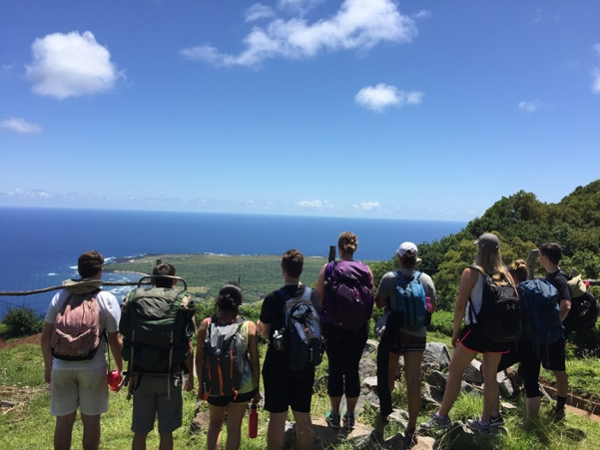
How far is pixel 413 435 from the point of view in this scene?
360 centimetres

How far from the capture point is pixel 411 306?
11.5 ft

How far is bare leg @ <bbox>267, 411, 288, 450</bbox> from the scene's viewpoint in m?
3.21

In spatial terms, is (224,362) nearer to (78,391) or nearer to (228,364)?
(228,364)

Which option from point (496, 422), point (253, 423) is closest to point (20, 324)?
point (253, 423)

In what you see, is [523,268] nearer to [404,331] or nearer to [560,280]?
[560,280]

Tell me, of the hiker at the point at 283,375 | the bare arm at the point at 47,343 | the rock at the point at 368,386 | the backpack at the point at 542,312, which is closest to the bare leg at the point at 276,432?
the hiker at the point at 283,375

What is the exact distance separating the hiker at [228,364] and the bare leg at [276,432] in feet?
0.81

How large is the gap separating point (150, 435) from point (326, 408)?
2.16m

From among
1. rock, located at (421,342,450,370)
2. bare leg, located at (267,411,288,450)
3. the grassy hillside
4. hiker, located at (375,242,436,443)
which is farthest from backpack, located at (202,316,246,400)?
the grassy hillside

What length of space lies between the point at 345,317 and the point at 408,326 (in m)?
0.62

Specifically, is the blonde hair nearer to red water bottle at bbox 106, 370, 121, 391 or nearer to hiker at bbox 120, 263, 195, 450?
hiker at bbox 120, 263, 195, 450

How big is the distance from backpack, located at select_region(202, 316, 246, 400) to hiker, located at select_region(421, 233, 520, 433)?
200 centimetres

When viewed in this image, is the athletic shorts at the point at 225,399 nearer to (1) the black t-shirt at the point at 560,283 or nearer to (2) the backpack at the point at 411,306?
(2) the backpack at the point at 411,306

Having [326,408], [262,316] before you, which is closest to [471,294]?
[262,316]
